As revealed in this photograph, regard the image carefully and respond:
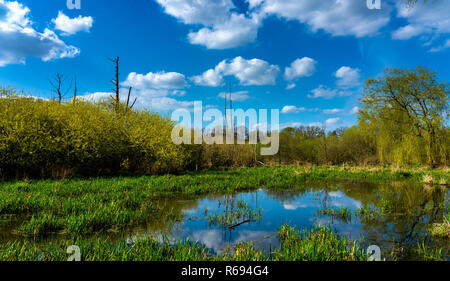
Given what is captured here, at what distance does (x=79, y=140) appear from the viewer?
49.1 feet

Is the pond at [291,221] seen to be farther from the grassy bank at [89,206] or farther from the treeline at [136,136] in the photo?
the treeline at [136,136]

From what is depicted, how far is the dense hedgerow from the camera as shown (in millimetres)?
13734

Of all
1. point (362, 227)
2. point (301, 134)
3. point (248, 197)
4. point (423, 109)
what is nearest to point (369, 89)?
point (423, 109)

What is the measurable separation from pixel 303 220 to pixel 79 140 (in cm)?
1379

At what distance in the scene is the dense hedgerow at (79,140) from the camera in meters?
13.7

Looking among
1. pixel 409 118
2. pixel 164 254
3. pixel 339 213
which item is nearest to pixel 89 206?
pixel 164 254

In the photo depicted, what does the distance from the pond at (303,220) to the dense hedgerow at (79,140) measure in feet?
29.8

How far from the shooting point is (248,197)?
10445 millimetres

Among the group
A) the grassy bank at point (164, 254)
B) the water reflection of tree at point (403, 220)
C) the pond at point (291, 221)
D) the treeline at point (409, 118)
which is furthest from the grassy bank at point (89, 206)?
the treeline at point (409, 118)

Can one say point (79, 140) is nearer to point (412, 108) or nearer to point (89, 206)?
point (89, 206)

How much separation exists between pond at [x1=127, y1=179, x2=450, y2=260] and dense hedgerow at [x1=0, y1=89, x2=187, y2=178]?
9078 millimetres
